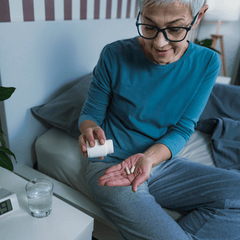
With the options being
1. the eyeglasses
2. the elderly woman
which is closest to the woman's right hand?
the elderly woman

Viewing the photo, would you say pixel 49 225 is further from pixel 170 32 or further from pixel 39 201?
pixel 170 32

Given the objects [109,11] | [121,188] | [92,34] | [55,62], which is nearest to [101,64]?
[55,62]

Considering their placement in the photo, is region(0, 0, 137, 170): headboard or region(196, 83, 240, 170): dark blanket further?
region(196, 83, 240, 170): dark blanket

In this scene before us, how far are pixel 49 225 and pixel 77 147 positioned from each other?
445mm

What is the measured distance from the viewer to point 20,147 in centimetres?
116

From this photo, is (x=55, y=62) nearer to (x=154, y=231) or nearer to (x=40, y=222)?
(x=40, y=222)

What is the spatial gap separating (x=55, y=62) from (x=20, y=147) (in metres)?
0.48

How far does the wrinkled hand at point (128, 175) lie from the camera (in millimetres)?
705

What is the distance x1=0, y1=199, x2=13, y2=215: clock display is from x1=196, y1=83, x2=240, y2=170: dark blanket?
0.98 meters

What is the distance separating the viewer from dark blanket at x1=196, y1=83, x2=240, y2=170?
1193mm

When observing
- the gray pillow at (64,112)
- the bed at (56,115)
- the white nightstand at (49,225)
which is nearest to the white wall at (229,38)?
the bed at (56,115)

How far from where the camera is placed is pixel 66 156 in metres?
1.04

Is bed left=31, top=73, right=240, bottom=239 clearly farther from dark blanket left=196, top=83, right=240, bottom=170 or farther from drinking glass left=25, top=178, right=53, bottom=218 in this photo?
drinking glass left=25, top=178, right=53, bottom=218

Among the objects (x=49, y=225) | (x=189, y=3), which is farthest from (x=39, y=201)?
(x=189, y=3)
